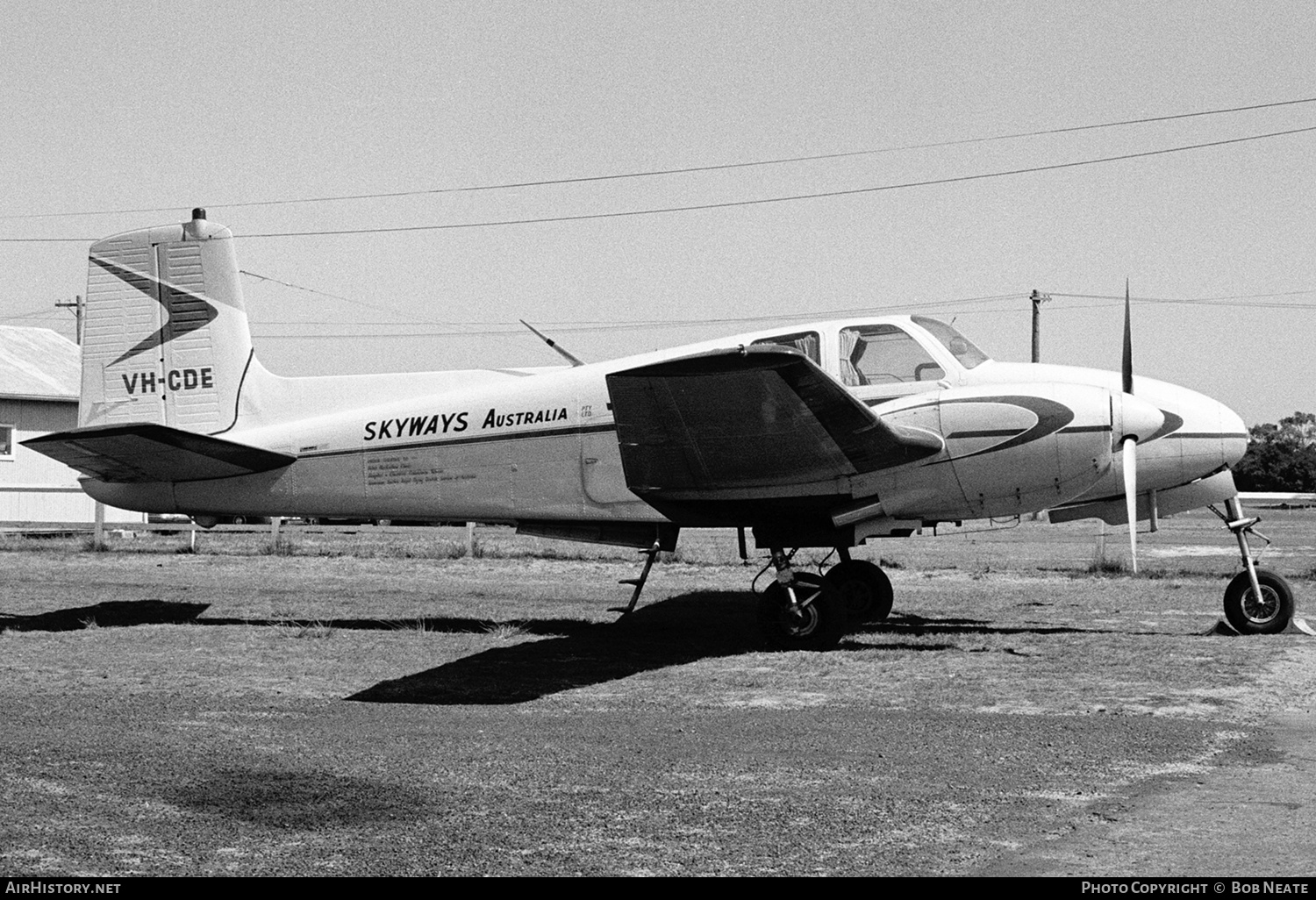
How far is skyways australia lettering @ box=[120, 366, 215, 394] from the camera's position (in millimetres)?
15406

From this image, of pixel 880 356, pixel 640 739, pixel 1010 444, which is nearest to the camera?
pixel 640 739

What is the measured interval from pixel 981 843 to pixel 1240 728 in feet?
11.9

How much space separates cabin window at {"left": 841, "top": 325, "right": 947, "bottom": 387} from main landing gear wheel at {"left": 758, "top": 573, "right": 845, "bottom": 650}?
7.03ft

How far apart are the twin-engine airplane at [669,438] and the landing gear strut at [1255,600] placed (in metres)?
0.02

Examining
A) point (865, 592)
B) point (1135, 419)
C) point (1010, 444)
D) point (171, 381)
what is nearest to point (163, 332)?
point (171, 381)

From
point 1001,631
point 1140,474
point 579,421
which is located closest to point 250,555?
point 579,421

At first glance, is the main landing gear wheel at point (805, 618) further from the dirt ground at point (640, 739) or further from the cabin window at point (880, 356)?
the cabin window at point (880, 356)

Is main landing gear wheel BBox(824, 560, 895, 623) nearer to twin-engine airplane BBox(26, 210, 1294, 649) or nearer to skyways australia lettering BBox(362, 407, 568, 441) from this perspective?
twin-engine airplane BBox(26, 210, 1294, 649)

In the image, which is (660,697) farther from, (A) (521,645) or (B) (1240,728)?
(B) (1240,728)

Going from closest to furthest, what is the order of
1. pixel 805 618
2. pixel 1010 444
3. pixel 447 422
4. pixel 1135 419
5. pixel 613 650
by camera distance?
pixel 1010 444 → pixel 1135 419 → pixel 805 618 → pixel 613 650 → pixel 447 422

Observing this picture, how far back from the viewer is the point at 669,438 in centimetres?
1232

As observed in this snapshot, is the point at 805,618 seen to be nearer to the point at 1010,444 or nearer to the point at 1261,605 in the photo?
the point at 1010,444

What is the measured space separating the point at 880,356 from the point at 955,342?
2.66 ft
